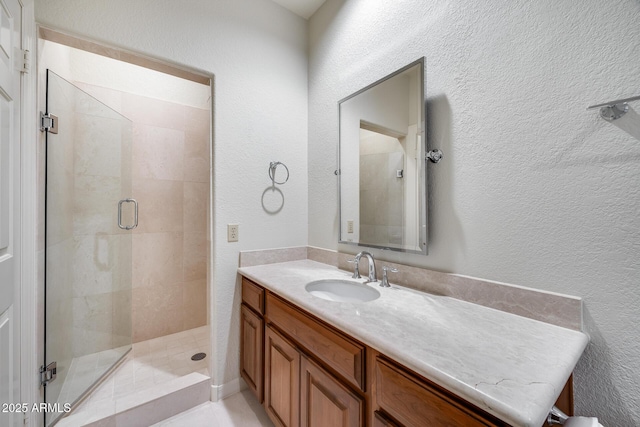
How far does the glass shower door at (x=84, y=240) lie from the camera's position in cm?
140

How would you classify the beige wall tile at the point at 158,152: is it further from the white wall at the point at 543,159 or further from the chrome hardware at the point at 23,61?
the white wall at the point at 543,159

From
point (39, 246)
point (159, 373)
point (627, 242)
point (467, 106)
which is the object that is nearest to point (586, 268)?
point (627, 242)

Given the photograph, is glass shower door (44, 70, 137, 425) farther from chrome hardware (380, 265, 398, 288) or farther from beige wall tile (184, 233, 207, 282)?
chrome hardware (380, 265, 398, 288)

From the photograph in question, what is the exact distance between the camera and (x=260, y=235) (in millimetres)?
1799

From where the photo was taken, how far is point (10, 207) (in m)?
1.01

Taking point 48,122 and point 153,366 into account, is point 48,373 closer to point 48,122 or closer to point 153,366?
point 153,366

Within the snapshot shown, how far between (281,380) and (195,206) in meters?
1.85

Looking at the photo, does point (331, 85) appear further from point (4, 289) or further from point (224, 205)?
point (4, 289)

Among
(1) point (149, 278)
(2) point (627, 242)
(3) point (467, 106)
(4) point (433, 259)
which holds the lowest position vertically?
(1) point (149, 278)

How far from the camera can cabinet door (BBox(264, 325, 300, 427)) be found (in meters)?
1.12

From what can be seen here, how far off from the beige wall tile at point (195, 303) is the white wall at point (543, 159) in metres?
2.04

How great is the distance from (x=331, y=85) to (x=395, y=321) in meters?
1.60

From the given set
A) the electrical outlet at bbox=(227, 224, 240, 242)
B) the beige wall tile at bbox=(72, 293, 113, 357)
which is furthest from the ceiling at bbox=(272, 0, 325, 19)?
the beige wall tile at bbox=(72, 293, 113, 357)

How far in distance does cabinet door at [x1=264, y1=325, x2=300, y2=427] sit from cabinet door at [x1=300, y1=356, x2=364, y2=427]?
55mm
